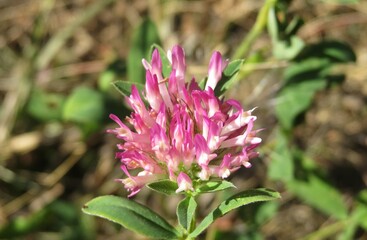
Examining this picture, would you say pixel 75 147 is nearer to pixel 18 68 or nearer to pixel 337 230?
pixel 18 68

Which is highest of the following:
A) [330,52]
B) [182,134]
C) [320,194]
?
[330,52]

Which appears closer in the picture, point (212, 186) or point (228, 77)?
point (212, 186)

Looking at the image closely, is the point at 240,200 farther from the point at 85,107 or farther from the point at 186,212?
the point at 85,107

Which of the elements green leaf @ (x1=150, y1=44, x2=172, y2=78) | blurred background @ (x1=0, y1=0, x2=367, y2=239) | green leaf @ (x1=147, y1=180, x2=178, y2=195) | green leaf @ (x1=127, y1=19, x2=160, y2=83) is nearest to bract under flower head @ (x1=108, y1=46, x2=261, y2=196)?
green leaf @ (x1=147, y1=180, x2=178, y2=195)

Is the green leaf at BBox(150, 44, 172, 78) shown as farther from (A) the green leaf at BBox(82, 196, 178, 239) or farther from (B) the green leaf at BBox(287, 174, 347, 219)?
(B) the green leaf at BBox(287, 174, 347, 219)

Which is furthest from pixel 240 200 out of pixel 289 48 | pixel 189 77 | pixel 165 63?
pixel 189 77

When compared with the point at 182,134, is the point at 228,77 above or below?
above

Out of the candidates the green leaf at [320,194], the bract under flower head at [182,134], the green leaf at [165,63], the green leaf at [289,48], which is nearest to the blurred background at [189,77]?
the green leaf at [320,194]

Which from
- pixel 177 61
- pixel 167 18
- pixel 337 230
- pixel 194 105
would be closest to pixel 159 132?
pixel 194 105
